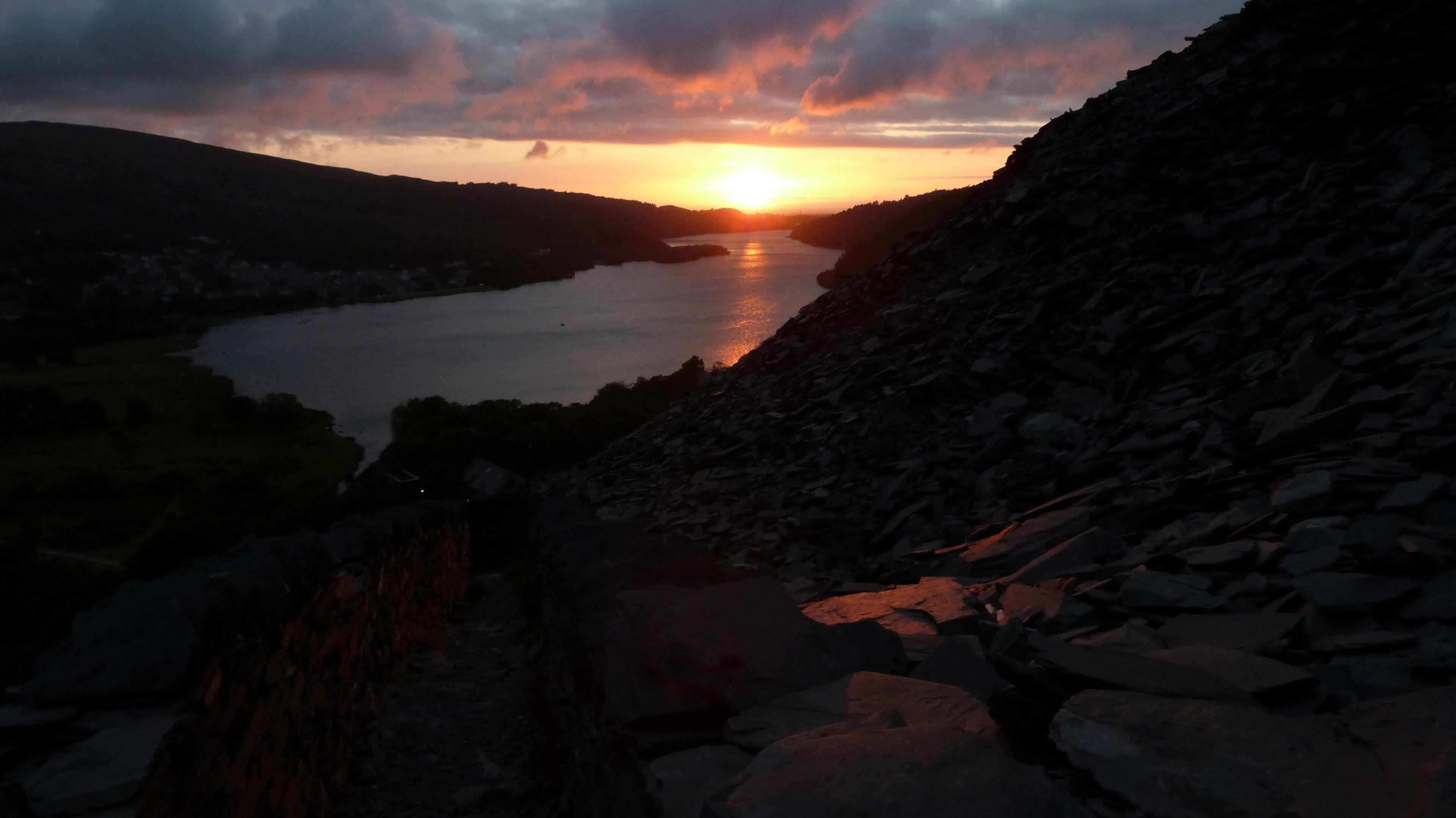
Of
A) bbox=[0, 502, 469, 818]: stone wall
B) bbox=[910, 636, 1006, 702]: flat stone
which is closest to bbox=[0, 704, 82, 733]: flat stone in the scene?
bbox=[0, 502, 469, 818]: stone wall

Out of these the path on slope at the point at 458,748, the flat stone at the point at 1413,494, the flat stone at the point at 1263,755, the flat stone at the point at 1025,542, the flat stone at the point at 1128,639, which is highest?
the flat stone at the point at 1413,494

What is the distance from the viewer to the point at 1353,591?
3346 mm

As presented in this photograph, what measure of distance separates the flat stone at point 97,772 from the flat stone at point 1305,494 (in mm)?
5112

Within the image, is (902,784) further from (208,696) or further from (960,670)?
(208,696)

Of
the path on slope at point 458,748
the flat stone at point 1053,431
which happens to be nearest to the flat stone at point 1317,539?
the flat stone at point 1053,431

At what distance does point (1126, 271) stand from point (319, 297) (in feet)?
339

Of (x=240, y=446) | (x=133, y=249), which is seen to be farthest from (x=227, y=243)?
(x=240, y=446)

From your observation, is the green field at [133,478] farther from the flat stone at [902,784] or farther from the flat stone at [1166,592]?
the flat stone at [1166,592]

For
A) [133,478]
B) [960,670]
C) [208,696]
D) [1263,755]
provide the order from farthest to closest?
[133,478], [208,696], [960,670], [1263,755]

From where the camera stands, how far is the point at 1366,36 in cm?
1170

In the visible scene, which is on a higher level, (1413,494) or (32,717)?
(1413,494)

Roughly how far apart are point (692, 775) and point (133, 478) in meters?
38.6

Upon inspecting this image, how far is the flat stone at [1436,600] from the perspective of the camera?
313 cm

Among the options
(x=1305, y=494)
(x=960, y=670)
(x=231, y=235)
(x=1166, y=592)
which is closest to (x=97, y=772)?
(x=960, y=670)
